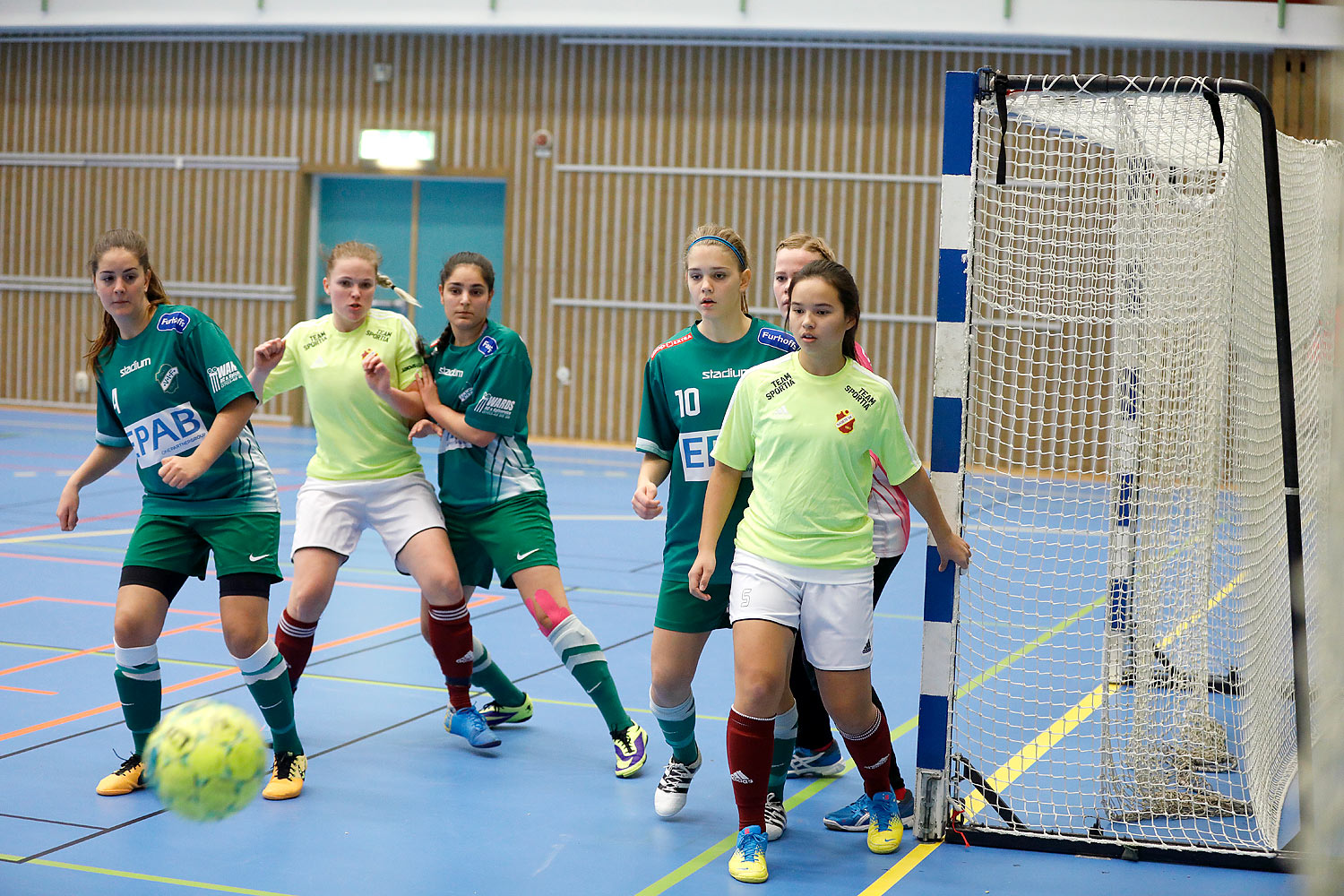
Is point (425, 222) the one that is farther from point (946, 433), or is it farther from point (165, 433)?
point (946, 433)

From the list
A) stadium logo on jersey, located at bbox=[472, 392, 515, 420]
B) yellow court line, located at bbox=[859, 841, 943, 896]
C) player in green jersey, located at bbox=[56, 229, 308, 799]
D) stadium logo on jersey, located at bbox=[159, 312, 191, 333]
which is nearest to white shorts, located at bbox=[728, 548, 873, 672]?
yellow court line, located at bbox=[859, 841, 943, 896]

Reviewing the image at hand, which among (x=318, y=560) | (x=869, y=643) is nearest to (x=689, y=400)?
(x=869, y=643)

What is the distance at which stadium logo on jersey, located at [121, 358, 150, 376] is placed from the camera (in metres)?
4.11

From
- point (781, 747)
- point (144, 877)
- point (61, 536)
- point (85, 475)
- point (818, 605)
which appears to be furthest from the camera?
point (61, 536)

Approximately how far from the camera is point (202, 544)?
4211 millimetres

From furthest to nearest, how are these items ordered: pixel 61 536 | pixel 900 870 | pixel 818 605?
pixel 61 536
pixel 900 870
pixel 818 605

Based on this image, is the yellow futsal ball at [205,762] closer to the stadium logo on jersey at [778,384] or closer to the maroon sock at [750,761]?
the maroon sock at [750,761]

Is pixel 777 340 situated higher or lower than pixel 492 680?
higher

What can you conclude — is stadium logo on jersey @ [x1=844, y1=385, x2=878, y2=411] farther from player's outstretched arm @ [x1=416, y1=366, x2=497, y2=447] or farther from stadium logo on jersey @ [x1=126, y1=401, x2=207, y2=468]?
stadium logo on jersey @ [x1=126, y1=401, x2=207, y2=468]

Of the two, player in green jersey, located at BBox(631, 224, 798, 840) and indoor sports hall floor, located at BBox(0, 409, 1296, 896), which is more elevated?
player in green jersey, located at BBox(631, 224, 798, 840)

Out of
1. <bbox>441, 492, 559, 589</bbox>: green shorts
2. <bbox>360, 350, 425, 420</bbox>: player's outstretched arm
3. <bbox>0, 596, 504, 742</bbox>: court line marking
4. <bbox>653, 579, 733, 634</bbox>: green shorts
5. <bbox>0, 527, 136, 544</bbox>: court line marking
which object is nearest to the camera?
<bbox>653, 579, 733, 634</bbox>: green shorts

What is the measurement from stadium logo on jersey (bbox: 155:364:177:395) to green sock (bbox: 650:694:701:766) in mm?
1839

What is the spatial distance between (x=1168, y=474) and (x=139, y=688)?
145 inches

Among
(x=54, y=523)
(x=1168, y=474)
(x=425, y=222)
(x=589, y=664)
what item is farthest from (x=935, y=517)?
(x=425, y=222)
